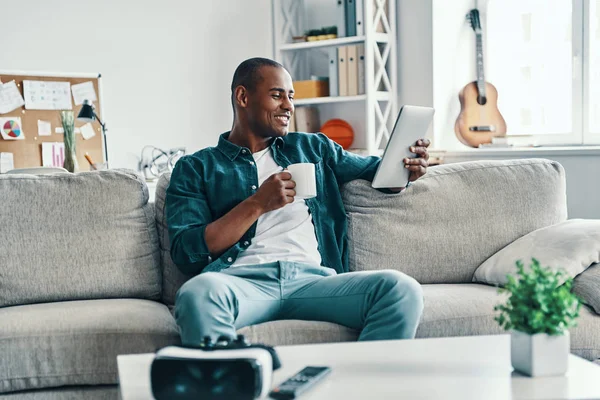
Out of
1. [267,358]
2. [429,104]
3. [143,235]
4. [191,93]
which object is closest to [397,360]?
[267,358]

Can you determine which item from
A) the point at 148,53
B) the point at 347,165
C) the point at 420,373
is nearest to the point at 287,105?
the point at 347,165

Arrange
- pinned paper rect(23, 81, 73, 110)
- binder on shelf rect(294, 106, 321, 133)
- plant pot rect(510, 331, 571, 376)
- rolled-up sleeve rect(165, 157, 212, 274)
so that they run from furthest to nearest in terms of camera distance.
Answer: binder on shelf rect(294, 106, 321, 133) < pinned paper rect(23, 81, 73, 110) < rolled-up sleeve rect(165, 157, 212, 274) < plant pot rect(510, 331, 571, 376)

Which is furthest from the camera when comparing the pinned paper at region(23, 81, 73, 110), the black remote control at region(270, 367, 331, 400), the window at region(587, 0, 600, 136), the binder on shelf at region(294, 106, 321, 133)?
the binder on shelf at region(294, 106, 321, 133)

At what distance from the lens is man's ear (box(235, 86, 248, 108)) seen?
252cm

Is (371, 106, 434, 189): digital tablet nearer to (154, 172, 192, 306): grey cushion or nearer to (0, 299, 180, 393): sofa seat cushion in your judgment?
(154, 172, 192, 306): grey cushion

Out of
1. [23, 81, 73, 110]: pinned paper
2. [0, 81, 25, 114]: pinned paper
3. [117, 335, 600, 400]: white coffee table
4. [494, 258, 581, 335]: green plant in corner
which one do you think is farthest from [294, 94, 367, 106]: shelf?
[494, 258, 581, 335]: green plant in corner

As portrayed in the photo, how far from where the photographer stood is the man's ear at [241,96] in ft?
8.25

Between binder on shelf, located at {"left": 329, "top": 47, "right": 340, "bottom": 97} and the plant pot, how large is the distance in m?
3.43

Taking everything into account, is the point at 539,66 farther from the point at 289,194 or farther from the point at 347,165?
the point at 289,194

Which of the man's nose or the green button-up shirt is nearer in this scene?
the green button-up shirt

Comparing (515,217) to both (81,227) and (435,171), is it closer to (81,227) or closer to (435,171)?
(435,171)

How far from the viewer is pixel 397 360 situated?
5.15 ft

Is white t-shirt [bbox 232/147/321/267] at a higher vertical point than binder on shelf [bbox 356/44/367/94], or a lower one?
lower

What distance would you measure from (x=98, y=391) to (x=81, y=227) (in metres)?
0.57
